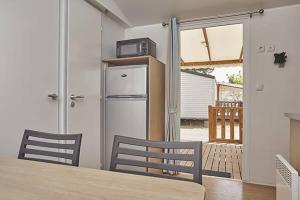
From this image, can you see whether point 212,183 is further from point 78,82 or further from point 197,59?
point 197,59

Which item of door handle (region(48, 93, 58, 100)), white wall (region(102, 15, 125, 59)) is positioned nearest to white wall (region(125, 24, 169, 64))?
white wall (region(102, 15, 125, 59))

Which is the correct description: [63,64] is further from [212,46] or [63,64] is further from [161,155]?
[212,46]

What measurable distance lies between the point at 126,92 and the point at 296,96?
202 cm

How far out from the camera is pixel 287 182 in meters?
1.31

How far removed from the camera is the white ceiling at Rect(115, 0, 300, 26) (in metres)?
2.54

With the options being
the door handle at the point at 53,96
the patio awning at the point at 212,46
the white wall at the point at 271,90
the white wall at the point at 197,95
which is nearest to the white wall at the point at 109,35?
the door handle at the point at 53,96

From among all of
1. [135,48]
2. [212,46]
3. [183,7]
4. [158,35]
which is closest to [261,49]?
[183,7]

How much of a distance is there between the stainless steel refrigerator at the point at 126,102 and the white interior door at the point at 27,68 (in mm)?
827

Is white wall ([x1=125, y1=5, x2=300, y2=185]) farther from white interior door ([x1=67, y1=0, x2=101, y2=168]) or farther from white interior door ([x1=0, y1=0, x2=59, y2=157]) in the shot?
white interior door ([x1=0, y1=0, x2=59, y2=157])

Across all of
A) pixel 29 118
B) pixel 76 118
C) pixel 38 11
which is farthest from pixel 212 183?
pixel 38 11

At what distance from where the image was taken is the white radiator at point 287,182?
3.96 feet

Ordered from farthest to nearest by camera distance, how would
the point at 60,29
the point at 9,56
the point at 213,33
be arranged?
the point at 213,33 < the point at 60,29 < the point at 9,56

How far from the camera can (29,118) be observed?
1858 mm

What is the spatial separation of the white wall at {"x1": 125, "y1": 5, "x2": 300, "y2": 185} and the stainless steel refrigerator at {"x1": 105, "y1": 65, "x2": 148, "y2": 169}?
1351 millimetres
